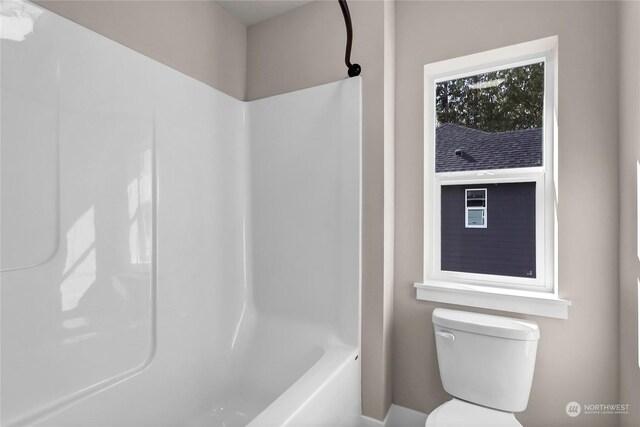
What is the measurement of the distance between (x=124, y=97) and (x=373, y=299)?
1439 mm

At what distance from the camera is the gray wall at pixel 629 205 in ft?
3.84

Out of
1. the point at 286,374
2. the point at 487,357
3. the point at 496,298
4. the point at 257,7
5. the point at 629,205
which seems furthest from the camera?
the point at 257,7

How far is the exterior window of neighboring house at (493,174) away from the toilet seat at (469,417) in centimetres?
46

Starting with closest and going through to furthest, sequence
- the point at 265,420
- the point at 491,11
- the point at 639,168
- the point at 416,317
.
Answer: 1. the point at 265,420
2. the point at 639,168
3. the point at 491,11
4. the point at 416,317

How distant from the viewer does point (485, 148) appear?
5.65ft

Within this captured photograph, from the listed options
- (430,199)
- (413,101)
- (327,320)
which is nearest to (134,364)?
(327,320)

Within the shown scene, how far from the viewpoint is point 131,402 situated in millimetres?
1287

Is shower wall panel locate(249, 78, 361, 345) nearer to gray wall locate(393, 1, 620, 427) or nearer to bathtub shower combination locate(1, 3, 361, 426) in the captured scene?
bathtub shower combination locate(1, 3, 361, 426)

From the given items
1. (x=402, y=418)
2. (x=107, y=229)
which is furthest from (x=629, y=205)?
(x=107, y=229)

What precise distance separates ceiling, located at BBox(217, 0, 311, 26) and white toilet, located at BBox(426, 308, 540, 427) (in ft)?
6.29

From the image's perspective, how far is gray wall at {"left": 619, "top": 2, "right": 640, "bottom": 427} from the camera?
117 cm

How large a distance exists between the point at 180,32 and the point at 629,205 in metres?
2.17

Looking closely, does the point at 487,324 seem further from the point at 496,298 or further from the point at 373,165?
the point at 373,165

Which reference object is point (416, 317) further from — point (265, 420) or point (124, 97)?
point (124, 97)
